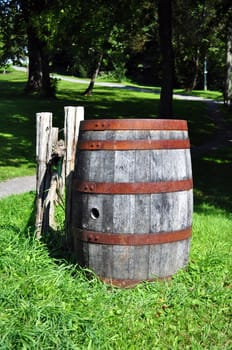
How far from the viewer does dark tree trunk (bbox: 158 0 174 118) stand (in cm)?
1523

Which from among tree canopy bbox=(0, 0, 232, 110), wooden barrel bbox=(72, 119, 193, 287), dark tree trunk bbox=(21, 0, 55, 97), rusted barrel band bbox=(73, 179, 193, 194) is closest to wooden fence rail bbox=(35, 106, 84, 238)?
wooden barrel bbox=(72, 119, 193, 287)

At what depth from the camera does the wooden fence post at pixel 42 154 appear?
503 centimetres

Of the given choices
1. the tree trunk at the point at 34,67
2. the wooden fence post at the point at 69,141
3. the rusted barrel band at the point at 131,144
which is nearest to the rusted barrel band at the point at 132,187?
the rusted barrel band at the point at 131,144

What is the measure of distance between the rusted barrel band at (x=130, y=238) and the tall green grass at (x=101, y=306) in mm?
320

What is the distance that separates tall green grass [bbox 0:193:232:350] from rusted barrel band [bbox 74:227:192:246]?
0.32 meters

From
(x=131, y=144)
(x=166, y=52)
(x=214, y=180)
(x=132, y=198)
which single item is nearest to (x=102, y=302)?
(x=132, y=198)

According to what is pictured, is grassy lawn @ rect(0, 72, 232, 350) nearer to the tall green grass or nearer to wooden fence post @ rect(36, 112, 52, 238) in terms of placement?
the tall green grass

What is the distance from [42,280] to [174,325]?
1065 mm

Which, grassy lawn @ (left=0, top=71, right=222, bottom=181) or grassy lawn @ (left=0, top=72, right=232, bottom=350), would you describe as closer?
grassy lawn @ (left=0, top=72, right=232, bottom=350)

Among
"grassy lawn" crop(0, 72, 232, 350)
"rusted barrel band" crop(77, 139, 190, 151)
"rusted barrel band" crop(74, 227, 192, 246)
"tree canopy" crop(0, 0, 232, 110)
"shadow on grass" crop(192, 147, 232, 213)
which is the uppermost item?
"tree canopy" crop(0, 0, 232, 110)

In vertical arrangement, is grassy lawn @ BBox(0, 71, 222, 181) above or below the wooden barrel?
below

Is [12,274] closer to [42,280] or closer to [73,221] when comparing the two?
[42,280]

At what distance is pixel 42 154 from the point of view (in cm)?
510

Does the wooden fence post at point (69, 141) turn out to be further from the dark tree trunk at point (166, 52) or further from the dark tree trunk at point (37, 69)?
the dark tree trunk at point (37, 69)
